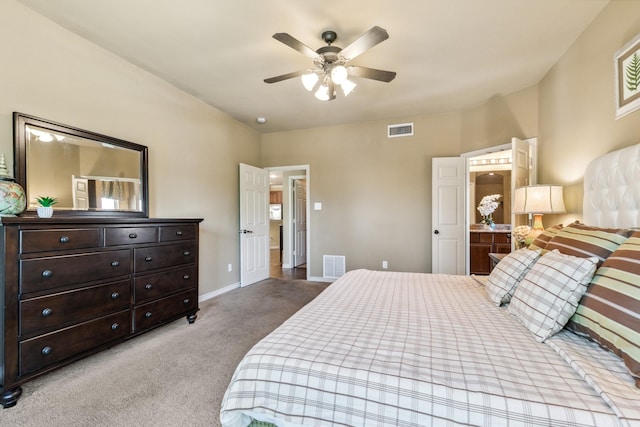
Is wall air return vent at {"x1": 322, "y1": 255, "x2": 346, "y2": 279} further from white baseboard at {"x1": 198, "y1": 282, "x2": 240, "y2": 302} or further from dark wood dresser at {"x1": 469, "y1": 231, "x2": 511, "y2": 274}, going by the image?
dark wood dresser at {"x1": 469, "y1": 231, "x2": 511, "y2": 274}

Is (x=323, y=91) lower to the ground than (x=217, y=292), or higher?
higher

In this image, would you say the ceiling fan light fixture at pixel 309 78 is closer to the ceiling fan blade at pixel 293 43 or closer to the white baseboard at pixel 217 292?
the ceiling fan blade at pixel 293 43

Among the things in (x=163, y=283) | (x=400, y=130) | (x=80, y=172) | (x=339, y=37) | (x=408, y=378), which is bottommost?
(x=163, y=283)

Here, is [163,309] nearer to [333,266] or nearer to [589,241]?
[333,266]

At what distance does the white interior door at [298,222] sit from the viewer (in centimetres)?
630

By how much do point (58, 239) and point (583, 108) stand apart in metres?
4.09

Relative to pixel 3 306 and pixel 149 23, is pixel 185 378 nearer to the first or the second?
pixel 3 306

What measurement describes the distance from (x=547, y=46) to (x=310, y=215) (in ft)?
11.8

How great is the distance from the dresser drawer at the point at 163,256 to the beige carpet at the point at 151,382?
26.1 inches

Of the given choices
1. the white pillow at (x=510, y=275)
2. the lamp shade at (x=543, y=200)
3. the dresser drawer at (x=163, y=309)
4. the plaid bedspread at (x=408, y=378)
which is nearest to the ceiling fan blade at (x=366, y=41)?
the white pillow at (x=510, y=275)

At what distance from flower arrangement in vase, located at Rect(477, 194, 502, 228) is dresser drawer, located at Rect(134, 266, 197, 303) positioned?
477 centimetres

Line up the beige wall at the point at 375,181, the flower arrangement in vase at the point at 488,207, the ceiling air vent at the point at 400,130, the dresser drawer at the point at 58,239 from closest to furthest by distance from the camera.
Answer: the dresser drawer at the point at 58,239 < the beige wall at the point at 375,181 < the ceiling air vent at the point at 400,130 < the flower arrangement in vase at the point at 488,207

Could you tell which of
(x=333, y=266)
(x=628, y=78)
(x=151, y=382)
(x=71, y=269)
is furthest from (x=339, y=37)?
(x=333, y=266)

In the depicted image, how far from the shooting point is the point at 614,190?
1.75 metres
